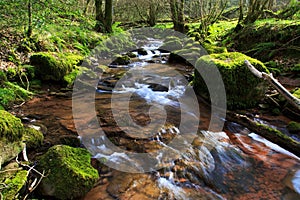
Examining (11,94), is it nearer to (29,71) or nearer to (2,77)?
(2,77)

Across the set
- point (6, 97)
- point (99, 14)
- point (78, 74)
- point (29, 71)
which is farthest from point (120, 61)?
point (6, 97)

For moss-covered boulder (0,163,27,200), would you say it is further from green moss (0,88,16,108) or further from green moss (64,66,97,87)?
green moss (64,66,97,87)

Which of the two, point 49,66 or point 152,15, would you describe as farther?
point 152,15

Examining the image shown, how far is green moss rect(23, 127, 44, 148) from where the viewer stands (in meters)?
4.00

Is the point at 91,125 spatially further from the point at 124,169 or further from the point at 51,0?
the point at 51,0

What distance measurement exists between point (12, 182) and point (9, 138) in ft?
2.46

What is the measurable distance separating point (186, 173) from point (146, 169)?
2.17ft

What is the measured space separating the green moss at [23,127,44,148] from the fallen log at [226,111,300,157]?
14.2 feet

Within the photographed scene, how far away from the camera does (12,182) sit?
111 inches

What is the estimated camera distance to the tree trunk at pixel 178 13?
15608 mm

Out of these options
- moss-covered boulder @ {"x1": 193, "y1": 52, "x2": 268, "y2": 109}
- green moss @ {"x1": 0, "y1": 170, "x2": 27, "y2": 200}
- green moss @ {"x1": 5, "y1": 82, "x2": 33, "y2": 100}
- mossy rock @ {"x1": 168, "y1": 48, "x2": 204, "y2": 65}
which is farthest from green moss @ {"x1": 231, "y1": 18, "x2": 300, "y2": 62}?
green moss @ {"x1": 0, "y1": 170, "x2": 27, "y2": 200}

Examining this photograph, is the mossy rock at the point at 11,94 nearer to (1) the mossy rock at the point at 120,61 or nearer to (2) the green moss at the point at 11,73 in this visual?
(2) the green moss at the point at 11,73

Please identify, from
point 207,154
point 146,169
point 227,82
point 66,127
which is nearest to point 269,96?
point 227,82

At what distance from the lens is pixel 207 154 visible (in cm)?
461
